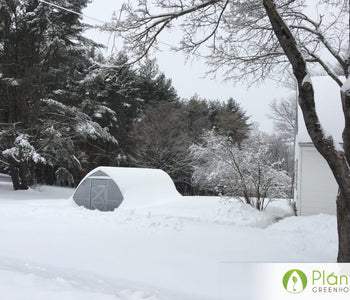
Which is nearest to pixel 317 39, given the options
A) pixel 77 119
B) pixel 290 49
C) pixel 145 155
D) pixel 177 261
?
pixel 290 49

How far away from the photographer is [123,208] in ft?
41.2

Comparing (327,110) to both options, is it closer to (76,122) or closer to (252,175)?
(252,175)

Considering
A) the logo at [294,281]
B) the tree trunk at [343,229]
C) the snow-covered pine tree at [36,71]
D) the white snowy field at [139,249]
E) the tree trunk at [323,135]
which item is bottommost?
the white snowy field at [139,249]

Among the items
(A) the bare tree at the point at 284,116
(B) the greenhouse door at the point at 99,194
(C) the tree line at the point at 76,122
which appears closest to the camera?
(B) the greenhouse door at the point at 99,194

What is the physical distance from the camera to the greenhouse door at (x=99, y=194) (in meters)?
13.2

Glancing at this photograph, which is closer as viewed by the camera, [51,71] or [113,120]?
[51,71]

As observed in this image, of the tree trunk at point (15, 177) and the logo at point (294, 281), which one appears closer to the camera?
the logo at point (294, 281)

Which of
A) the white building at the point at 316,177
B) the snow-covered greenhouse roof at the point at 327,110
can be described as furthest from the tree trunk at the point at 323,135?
the white building at the point at 316,177

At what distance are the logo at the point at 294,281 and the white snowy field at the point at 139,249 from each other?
1.04m

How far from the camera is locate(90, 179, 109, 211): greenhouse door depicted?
13.2 meters

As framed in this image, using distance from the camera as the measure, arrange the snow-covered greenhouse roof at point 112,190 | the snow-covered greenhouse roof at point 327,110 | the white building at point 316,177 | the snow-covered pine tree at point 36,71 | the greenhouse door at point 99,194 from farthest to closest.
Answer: the snow-covered pine tree at point 36,71 → the greenhouse door at point 99,194 → the snow-covered greenhouse roof at point 112,190 → the white building at point 316,177 → the snow-covered greenhouse roof at point 327,110

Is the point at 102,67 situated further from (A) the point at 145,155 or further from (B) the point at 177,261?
(A) the point at 145,155

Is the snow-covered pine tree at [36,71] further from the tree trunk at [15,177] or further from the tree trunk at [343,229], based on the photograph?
the tree trunk at [343,229]

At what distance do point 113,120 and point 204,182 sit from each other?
9.52 meters
